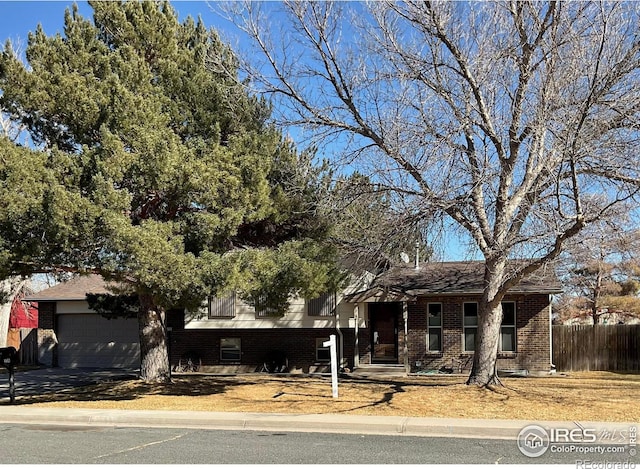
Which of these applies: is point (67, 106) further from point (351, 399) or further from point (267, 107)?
point (351, 399)

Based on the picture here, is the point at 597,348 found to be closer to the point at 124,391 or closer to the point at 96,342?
the point at 124,391

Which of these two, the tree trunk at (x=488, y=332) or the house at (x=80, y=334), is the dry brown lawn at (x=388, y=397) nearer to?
the tree trunk at (x=488, y=332)

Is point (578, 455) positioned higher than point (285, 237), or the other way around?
point (285, 237)

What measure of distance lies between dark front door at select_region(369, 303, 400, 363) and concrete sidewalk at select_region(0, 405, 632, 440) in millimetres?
10305

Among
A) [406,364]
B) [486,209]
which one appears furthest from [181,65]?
[406,364]

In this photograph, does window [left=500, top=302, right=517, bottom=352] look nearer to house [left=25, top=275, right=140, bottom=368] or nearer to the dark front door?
the dark front door

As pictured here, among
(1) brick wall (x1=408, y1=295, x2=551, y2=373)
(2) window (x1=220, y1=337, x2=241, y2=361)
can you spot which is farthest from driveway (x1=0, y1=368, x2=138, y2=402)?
(1) brick wall (x1=408, y1=295, x2=551, y2=373)

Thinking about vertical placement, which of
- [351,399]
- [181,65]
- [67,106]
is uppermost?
[181,65]

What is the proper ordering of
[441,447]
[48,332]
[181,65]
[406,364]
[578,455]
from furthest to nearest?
1. [48,332]
2. [406,364]
3. [181,65]
4. [441,447]
5. [578,455]

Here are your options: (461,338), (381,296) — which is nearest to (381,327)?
(381,296)

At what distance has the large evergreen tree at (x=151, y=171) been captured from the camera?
13.4m

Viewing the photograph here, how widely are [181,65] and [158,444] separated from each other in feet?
30.4

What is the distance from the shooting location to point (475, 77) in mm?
15188

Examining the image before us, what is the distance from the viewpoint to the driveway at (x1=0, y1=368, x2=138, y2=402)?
64.1 feet
